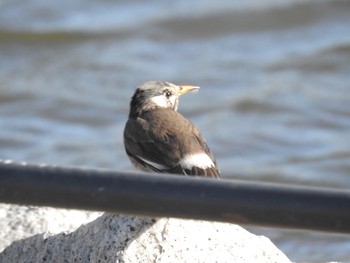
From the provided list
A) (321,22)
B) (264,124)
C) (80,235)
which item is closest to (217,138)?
(264,124)

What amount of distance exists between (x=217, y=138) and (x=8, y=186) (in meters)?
9.09

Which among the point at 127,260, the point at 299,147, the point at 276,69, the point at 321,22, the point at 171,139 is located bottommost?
the point at 127,260

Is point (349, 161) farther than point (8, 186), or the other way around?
point (349, 161)

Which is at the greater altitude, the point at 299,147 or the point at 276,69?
the point at 276,69

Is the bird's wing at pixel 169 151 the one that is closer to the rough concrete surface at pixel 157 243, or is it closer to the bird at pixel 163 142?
the bird at pixel 163 142

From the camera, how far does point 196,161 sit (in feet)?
19.6

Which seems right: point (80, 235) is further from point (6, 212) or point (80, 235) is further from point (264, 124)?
point (264, 124)

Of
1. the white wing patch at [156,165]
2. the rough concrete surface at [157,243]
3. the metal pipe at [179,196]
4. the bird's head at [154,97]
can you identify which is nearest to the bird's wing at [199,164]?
the white wing patch at [156,165]

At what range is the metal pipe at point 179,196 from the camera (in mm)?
2779

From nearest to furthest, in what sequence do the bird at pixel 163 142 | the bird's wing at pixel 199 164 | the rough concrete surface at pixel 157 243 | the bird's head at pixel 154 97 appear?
1. the rough concrete surface at pixel 157 243
2. the bird's wing at pixel 199 164
3. the bird at pixel 163 142
4. the bird's head at pixel 154 97

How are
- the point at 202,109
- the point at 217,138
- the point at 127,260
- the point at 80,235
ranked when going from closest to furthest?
the point at 127,260
the point at 80,235
the point at 217,138
the point at 202,109

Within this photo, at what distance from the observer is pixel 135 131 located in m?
6.54

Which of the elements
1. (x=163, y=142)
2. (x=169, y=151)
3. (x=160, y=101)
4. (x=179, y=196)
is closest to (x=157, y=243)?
(x=169, y=151)

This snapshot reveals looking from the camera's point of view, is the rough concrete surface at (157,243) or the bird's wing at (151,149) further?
the bird's wing at (151,149)
